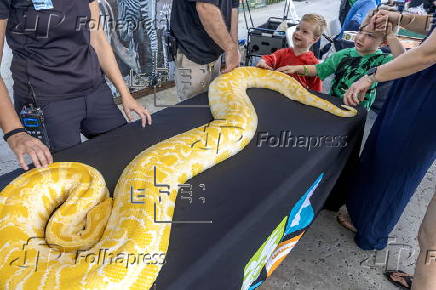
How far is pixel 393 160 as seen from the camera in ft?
6.10

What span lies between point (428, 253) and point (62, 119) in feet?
6.26

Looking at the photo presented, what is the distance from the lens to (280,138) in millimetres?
1661

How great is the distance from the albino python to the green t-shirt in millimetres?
1312

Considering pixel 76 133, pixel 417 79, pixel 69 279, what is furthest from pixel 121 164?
pixel 417 79

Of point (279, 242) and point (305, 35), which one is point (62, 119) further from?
point (305, 35)

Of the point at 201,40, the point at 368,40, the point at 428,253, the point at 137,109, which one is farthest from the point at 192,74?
the point at 428,253

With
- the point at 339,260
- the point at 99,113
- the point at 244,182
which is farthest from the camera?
the point at 339,260

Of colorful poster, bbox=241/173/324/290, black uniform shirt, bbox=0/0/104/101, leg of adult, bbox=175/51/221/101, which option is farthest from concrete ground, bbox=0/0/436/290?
black uniform shirt, bbox=0/0/104/101

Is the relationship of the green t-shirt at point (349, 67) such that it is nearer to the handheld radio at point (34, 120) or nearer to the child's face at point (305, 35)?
the child's face at point (305, 35)

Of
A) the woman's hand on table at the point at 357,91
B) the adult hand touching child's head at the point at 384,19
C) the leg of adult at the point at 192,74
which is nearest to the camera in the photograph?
the woman's hand on table at the point at 357,91

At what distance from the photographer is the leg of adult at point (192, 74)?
8.30ft

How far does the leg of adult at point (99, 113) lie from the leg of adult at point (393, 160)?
1.53 m

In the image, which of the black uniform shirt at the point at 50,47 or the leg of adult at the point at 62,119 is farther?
the leg of adult at the point at 62,119

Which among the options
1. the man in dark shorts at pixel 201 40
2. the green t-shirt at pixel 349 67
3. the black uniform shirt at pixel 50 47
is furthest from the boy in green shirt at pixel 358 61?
the black uniform shirt at pixel 50 47
